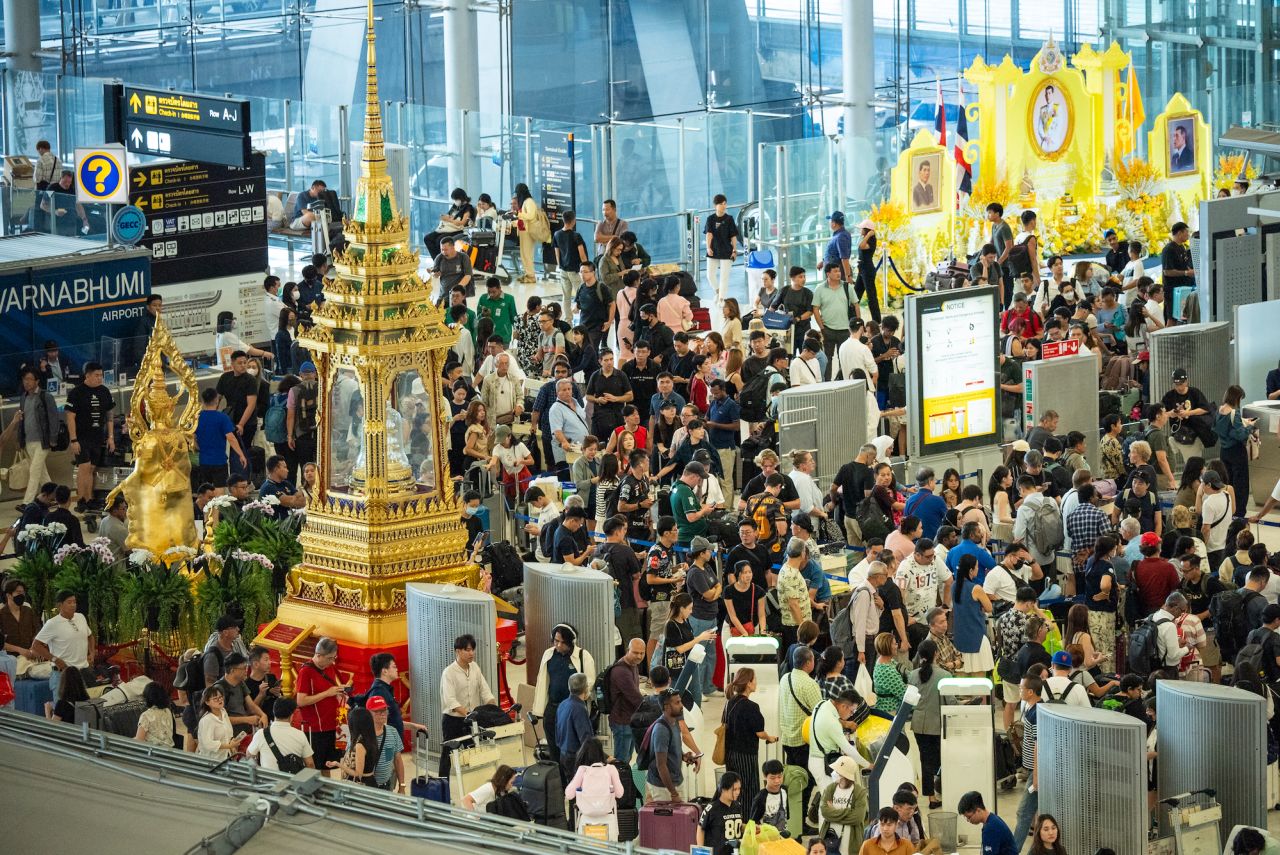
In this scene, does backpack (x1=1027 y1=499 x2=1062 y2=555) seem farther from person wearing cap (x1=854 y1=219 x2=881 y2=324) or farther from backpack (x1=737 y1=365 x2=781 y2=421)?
person wearing cap (x1=854 y1=219 x2=881 y2=324)

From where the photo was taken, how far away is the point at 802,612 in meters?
16.5

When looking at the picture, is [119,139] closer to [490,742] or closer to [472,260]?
[472,260]

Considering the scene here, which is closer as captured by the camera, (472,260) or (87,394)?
(87,394)

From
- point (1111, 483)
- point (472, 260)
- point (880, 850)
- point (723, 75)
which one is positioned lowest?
point (880, 850)

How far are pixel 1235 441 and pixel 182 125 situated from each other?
1246 centimetres

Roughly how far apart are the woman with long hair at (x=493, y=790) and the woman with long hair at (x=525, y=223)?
17314 millimetres

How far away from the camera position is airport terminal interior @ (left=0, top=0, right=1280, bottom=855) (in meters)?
14.0

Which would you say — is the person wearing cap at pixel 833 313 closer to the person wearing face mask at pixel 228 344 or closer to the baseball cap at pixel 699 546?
the person wearing face mask at pixel 228 344

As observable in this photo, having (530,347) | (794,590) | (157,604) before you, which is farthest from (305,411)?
Result: (794,590)

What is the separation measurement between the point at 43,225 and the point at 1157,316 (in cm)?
1581

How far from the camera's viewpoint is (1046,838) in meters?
12.8

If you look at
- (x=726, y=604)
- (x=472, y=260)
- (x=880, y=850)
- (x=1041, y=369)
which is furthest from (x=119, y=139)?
(x=880, y=850)

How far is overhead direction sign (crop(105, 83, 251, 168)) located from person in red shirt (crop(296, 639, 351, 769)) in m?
12.5

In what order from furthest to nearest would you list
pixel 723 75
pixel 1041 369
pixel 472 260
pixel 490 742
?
pixel 723 75
pixel 472 260
pixel 1041 369
pixel 490 742
